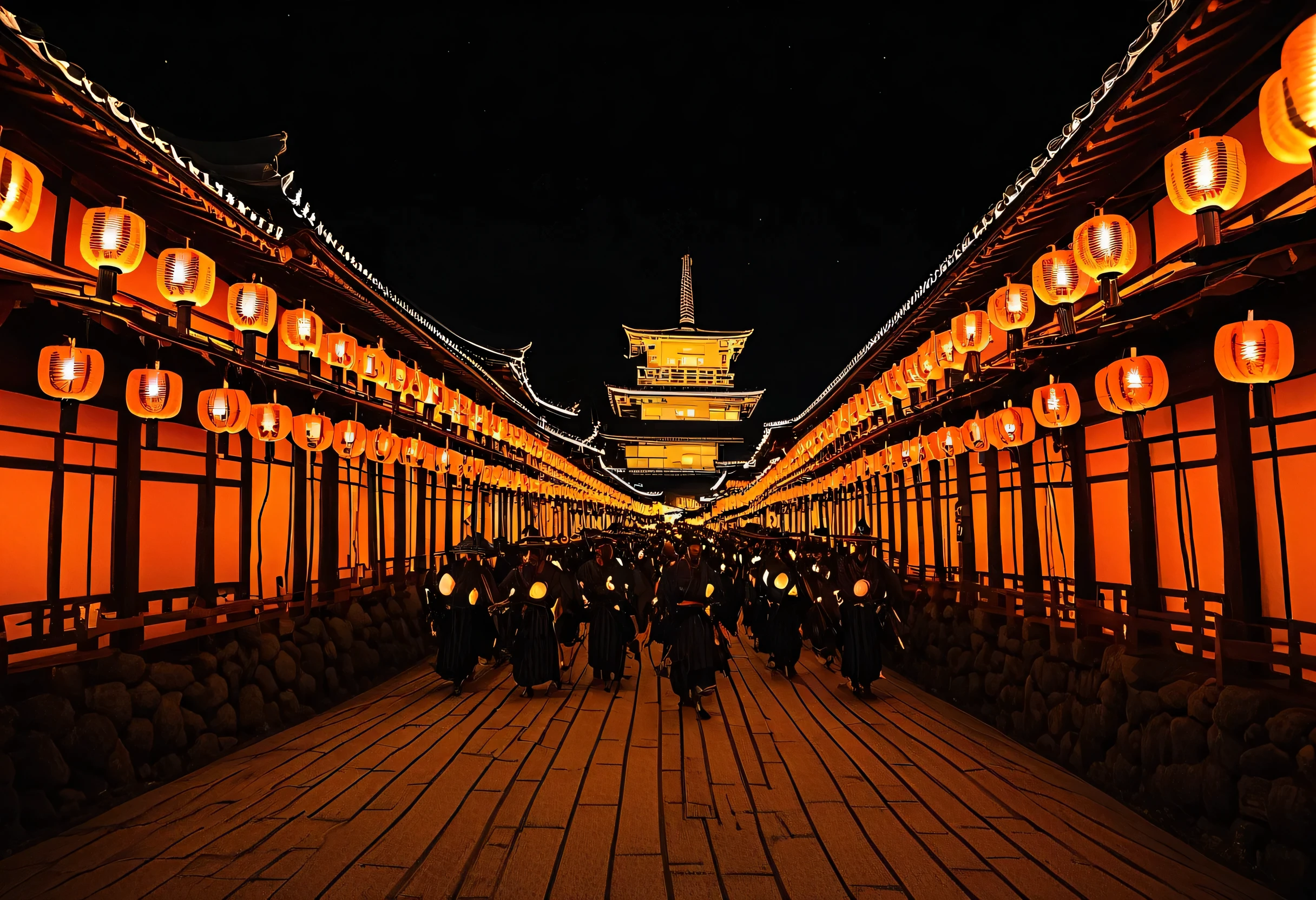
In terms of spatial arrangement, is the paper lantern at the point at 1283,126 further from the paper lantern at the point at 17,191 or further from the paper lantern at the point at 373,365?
the paper lantern at the point at 373,365

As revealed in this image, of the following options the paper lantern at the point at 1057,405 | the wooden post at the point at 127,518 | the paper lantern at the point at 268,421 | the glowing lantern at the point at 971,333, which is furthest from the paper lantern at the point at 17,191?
the glowing lantern at the point at 971,333

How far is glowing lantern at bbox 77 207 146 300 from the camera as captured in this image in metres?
5.81

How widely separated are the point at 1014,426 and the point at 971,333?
1.45 m

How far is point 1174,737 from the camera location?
18.1 feet

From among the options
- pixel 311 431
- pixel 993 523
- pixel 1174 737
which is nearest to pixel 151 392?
pixel 311 431

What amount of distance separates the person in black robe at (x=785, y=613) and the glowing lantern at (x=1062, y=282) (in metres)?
5.79

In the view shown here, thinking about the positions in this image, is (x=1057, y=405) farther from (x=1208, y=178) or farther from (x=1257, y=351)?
(x=1208, y=178)

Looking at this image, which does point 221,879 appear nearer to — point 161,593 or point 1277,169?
point 161,593

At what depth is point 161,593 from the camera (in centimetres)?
819

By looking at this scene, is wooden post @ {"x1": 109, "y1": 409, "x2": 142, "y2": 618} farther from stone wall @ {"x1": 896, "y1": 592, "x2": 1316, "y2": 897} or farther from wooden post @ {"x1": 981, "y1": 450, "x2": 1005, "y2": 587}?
wooden post @ {"x1": 981, "y1": 450, "x2": 1005, "y2": 587}

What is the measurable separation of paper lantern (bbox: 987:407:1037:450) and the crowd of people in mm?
2258

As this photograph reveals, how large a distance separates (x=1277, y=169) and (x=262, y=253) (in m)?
10.2

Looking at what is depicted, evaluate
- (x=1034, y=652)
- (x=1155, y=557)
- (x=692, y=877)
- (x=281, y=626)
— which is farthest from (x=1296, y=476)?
(x=281, y=626)

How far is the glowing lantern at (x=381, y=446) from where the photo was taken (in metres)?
11.8
